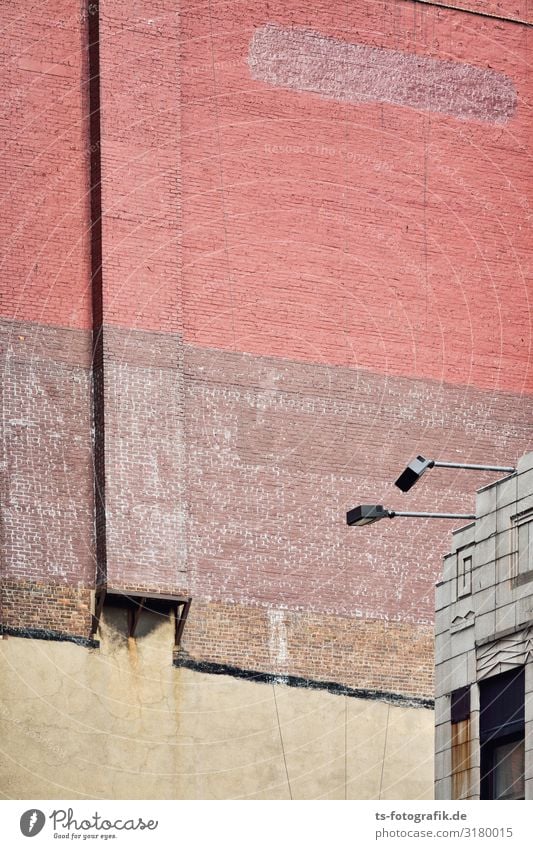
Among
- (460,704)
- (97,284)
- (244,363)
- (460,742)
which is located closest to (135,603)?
(244,363)

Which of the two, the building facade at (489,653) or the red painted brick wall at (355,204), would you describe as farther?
the red painted brick wall at (355,204)

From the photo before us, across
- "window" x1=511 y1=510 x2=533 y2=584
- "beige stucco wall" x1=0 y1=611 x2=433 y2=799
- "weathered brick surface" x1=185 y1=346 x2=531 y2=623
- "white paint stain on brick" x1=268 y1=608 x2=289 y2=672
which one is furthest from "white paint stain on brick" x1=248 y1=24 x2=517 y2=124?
"window" x1=511 y1=510 x2=533 y2=584

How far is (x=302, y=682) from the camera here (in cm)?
3538

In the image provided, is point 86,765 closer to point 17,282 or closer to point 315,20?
point 17,282

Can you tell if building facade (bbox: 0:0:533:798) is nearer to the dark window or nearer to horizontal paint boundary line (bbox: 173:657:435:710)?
horizontal paint boundary line (bbox: 173:657:435:710)

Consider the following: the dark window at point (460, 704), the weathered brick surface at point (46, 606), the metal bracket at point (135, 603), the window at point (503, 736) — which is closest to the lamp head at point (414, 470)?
the window at point (503, 736)

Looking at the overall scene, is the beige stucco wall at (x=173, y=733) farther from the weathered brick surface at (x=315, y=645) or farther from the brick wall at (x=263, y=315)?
the brick wall at (x=263, y=315)

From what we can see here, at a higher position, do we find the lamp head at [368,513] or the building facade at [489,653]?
the lamp head at [368,513]

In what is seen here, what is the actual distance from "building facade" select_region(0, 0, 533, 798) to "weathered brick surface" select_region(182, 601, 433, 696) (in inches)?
1.8

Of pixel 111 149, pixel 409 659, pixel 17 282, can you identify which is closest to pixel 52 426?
pixel 17 282

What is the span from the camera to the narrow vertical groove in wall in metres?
34.3

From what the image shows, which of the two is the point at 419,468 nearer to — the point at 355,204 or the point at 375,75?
the point at 355,204

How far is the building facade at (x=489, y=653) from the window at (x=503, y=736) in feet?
0.04

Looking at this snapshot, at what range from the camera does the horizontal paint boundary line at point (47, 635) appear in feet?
110
